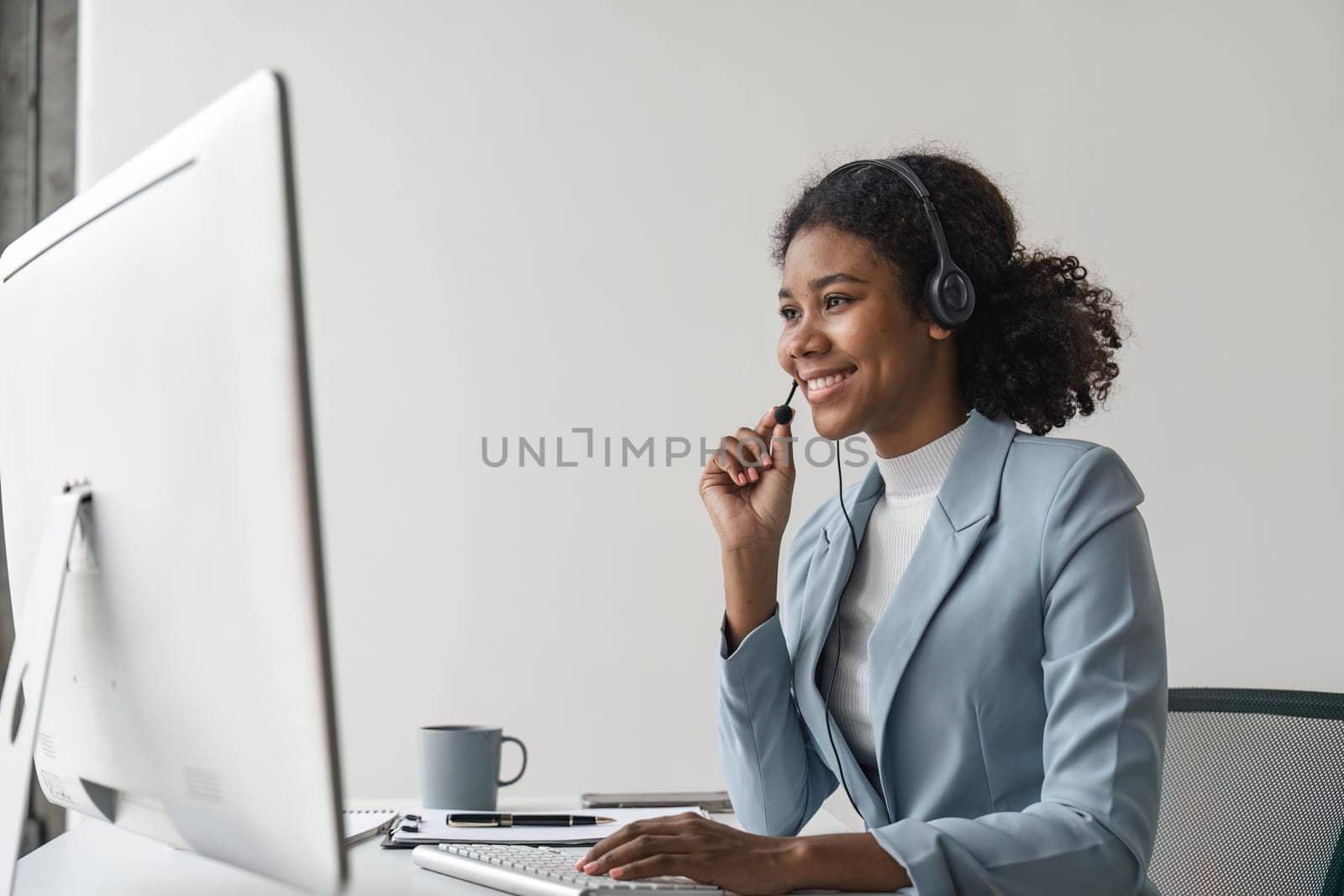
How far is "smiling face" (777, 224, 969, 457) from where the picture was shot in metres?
1.28

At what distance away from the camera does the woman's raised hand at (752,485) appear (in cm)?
134

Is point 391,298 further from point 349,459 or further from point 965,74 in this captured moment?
point 965,74

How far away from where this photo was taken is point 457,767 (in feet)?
4.14

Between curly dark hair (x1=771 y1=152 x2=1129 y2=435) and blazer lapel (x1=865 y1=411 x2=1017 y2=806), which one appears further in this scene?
curly dark hair (x1=771 y1=152 x2=1129 y2=435)

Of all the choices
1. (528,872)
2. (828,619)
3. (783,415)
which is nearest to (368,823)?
(528,872)

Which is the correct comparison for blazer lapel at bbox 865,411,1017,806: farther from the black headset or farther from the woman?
the black headset

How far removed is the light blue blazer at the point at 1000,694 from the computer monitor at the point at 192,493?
0.47 m

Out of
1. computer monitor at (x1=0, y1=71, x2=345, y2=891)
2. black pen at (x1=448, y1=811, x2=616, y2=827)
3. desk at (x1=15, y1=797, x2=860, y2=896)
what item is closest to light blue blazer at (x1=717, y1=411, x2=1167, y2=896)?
black pen at (x1=448, y1=811, x2=616, y2=827)

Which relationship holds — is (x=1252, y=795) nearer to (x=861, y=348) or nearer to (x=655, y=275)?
(x=861, y=348)

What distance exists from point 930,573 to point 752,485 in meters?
0.31

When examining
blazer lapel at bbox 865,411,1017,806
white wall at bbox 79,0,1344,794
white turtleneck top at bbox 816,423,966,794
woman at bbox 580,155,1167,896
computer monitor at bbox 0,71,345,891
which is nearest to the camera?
computer monitor at bbox 0,71,345,891

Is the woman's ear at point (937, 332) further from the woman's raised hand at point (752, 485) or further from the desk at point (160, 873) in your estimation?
the desk at point (160, 873)

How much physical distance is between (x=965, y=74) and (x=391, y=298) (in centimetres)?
126

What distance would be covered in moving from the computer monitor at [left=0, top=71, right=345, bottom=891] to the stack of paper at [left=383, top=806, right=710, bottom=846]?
1.12 ft
